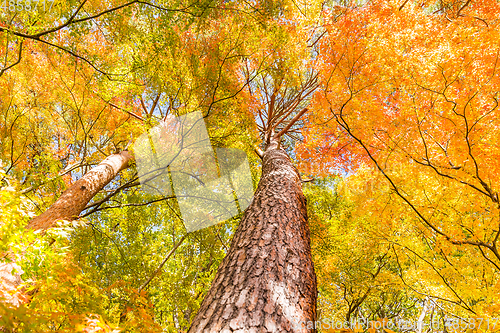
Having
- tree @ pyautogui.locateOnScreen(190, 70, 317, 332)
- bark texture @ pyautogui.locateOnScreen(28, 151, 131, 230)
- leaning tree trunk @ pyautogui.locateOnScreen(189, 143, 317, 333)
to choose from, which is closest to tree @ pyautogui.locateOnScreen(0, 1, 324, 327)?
bark texture @ pyautogui.locateOnScreen(28, 151, 131, 230)

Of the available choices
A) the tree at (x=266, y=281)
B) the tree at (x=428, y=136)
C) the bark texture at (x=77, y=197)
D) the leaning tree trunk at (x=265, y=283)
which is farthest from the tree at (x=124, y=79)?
the tree at (x=428, y=136)

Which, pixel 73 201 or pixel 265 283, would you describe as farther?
pixel 73 201

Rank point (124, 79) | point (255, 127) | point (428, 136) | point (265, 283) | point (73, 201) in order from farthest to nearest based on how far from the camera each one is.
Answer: point (255, 127)
point (428, 136)
point (124, 79)
point (73, 201)
point (265, 283)

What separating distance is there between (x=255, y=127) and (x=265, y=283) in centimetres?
501

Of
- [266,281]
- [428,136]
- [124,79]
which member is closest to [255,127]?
[124,79]

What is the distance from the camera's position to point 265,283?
1.63m

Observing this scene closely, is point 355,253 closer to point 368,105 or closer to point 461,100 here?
point 368,105

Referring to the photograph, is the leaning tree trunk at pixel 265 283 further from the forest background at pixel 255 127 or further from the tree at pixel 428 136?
the tree at pixel 428 136

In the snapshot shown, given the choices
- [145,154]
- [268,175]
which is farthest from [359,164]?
[145,154]

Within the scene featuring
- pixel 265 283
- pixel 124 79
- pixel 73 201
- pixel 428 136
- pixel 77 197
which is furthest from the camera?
pixel 428 136

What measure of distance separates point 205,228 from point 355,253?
15.5ft

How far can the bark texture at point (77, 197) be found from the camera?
3.45 meters

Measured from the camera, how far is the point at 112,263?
6867 millimetres

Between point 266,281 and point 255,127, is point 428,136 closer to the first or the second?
point 255,127
